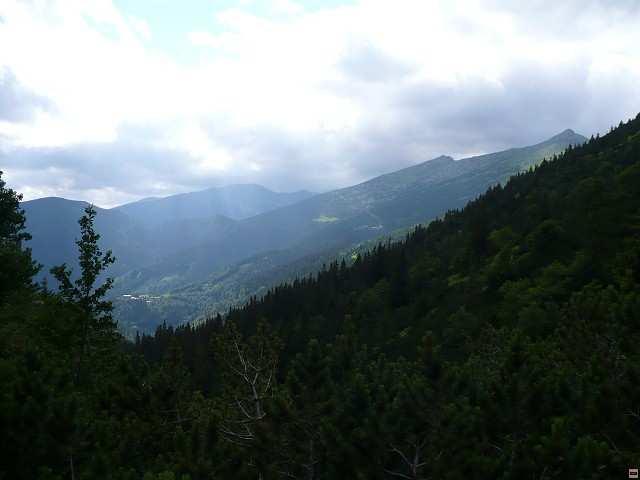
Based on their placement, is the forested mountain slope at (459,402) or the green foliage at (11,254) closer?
the forested mountain slope at (459,402)

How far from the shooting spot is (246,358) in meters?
20.6

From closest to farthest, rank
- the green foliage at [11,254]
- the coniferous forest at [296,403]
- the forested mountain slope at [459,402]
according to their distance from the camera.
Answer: the coniferous forest at [296,403] < the forested mountain slope at [459,402] < the green foliage at [11,254]

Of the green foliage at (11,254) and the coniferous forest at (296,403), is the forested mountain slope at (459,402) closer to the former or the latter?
the coniferous forest at (296,403)

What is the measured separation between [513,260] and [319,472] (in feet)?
254

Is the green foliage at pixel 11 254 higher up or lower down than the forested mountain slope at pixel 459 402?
higher up

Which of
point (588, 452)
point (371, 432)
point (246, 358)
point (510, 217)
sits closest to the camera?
point (588, 452)

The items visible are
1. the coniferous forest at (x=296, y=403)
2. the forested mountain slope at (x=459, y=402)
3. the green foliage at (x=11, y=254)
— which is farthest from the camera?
the green foliage at (x=11, y=254)

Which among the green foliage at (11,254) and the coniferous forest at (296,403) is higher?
the green foliage at (11,254)

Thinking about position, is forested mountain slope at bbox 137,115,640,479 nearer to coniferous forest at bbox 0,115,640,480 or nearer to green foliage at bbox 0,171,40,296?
coniferous forest at bbox 0,115,640,480

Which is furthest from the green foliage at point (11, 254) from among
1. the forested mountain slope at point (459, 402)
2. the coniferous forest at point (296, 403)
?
the forested mountain slope at point (459, 402)

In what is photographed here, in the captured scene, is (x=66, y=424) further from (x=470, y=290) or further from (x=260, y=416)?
(x=470, y=290)

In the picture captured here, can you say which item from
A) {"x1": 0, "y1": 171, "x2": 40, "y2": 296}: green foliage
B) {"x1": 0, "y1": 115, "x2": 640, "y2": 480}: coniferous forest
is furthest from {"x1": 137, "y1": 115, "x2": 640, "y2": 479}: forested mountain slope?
{"x1": 0, "y1": 171, "x2": 40, "y2": 296}: green foliage

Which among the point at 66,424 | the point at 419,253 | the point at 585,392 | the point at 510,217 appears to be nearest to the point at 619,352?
the point at 585,392

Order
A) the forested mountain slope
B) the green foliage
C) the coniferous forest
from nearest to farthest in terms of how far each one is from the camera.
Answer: the coniferous forest
the forested mountain slope
the green foliage
